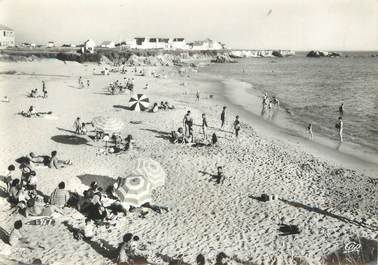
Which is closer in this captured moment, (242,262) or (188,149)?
(242,262)

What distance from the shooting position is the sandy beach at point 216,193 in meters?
10.7

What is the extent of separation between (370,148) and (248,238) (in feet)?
47.6

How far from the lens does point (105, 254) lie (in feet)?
34.1

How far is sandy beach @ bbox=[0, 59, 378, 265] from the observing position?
1073 cm

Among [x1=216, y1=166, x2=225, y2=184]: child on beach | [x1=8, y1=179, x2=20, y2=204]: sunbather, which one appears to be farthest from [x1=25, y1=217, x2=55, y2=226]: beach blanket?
[x1=216, y1=166, x2=225, y2=184]: child on beach

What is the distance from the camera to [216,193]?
14.3 meters

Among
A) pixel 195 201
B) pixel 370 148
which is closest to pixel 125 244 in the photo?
pixel 195 201

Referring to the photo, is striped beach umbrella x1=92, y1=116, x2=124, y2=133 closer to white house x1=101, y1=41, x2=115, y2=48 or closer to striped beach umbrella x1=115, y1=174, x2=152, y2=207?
striped beach umbrella x1=115, y1=174, x2=152, y2=207

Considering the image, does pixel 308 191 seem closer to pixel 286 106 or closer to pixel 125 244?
pixel 125 244

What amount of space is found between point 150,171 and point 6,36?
3507 inches

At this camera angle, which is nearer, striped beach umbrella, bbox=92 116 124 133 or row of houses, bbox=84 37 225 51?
striped beach umbrella, bbox=92 116 124 133

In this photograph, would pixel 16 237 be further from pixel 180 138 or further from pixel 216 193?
pixel 180 138

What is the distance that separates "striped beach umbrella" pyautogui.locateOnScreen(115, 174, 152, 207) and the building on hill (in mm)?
84864

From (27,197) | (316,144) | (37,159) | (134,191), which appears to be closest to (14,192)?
(27,197)
